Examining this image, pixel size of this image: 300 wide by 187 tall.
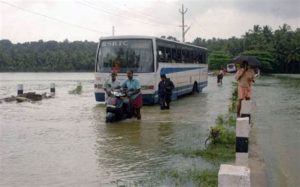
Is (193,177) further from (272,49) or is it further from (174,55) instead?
(272,49)

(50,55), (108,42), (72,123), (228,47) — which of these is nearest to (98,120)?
(72,123)

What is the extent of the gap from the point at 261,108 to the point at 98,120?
6919 millimetres

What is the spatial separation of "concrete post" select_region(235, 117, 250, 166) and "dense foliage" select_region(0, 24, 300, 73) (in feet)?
252

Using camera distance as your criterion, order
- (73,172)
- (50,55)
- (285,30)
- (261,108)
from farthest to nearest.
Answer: (50,55)
(285,30)
(261,108)
(73,172)

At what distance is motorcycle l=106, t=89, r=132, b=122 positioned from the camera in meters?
13.2

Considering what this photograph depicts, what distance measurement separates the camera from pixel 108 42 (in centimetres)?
1852

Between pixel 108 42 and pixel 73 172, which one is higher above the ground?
pixel 108 42

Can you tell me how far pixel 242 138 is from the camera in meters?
6.33

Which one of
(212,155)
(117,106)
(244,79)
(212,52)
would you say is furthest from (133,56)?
(212,52)

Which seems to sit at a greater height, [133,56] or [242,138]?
[133,56]

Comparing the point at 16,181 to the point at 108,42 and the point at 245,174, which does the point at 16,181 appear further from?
the point at 108,42

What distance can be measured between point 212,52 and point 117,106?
8572cm

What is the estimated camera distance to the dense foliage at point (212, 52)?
87.8 meters

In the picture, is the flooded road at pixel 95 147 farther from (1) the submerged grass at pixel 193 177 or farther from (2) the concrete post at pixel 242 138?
(2) the concrete post at pixel 242 138
